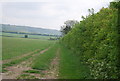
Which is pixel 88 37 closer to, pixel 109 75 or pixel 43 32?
pixel 109 75

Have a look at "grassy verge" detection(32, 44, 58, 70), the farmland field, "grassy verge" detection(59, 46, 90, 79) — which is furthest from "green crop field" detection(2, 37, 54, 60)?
"grassy verge" detection(59, 46, 90, 79)

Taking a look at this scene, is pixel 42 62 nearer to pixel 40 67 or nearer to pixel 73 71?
pixel 40 67

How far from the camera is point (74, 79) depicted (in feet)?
29.0

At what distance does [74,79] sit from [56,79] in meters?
0.92

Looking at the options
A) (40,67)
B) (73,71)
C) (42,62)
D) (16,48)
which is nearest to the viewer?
(73,71)

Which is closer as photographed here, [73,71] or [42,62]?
[73,71]

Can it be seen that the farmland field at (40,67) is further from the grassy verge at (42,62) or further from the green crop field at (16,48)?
the green crop field at (16,48)

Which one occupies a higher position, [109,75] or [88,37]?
[88,37]

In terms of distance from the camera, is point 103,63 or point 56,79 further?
point 56,79

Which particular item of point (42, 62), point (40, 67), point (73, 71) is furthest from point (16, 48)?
point (73, 71)

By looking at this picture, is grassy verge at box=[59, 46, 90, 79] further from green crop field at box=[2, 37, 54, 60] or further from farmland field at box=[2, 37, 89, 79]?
green crop field at box=[2, 37, 54, 60]

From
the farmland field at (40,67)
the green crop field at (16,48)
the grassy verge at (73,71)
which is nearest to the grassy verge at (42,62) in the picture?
the farmland field at (40,67)

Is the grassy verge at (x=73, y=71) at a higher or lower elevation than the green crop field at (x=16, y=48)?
higher

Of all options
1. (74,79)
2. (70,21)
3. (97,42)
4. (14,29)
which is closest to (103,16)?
(97,42)
